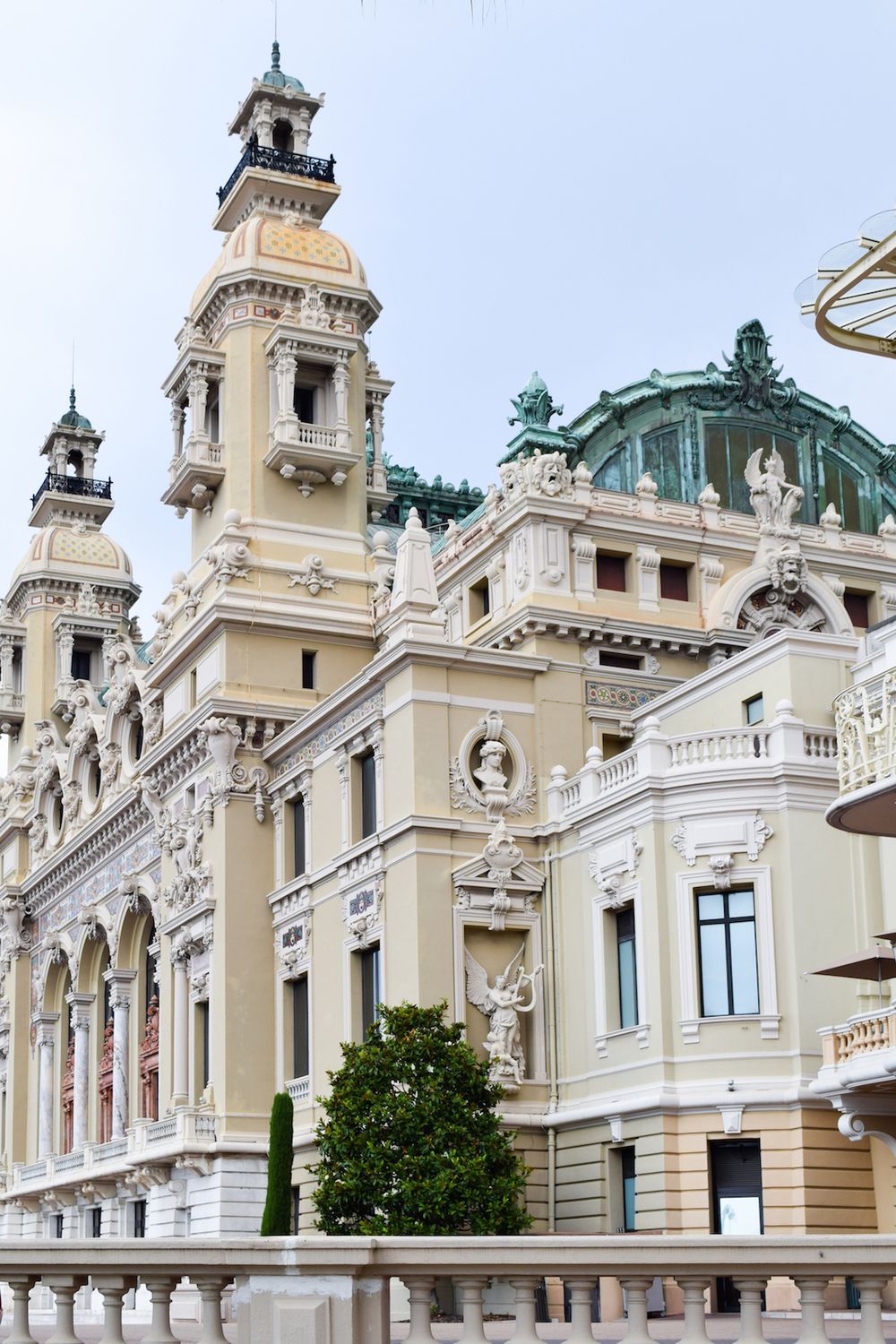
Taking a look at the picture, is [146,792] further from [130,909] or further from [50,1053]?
[50,1053]

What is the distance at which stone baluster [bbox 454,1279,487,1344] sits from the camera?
42.4ft

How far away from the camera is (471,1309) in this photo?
13062mm

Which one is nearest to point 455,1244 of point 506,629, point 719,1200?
point 719,1200

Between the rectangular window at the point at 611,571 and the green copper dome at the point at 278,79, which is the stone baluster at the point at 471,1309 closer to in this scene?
the rectangular window at the point at 611,571

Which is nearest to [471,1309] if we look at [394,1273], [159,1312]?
[394,1273]

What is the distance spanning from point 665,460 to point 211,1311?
37264 millimetres

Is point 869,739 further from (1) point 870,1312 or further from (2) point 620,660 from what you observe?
(2) point 620,660

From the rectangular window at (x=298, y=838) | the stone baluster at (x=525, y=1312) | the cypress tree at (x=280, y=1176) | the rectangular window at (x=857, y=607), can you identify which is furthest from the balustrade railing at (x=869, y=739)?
the rectangular window at (x=298, y=838)

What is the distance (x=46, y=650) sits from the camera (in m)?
75.2

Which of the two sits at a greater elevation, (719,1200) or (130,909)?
(130,909)

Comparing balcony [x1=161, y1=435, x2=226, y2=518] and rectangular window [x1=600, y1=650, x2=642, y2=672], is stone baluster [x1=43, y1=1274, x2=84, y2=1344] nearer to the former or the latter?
rectangular window [x1=600, y1=650, x2=642, y2=672]

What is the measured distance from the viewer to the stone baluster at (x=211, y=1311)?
42.4 ft

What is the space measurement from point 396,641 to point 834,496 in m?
15.0

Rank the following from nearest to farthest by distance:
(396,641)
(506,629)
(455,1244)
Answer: (455,1244), (396,641), (506,629)
